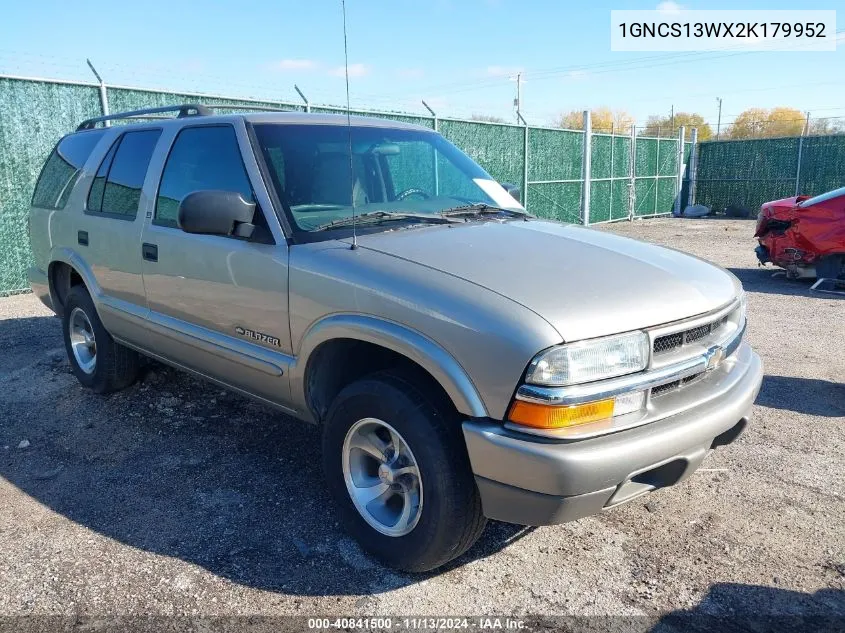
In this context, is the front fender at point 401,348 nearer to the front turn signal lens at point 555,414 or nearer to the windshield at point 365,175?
the front turn signal lens at point 555,414

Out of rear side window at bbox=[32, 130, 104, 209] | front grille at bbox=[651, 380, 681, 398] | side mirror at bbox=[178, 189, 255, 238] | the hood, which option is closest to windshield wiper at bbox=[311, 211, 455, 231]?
the hood

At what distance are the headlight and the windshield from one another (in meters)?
1.40

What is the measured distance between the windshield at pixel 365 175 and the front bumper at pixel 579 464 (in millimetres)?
1466

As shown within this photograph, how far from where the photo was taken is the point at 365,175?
Result: 378 cm

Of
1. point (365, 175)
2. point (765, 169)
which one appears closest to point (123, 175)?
point (365, 175)

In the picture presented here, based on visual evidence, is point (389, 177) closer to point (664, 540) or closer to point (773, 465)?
point (664, 540)

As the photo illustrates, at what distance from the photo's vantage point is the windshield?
346cm

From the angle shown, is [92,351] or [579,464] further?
[92,351]

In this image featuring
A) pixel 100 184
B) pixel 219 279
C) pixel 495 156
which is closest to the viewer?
pixel 219 279

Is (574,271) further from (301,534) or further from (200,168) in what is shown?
(200,168)

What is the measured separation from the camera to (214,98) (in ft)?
33.3

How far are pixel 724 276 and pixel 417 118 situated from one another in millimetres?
10218

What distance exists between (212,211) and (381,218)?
0.83 m

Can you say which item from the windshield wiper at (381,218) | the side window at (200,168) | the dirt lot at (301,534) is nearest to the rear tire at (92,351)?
the dirt lot at (301,534)
